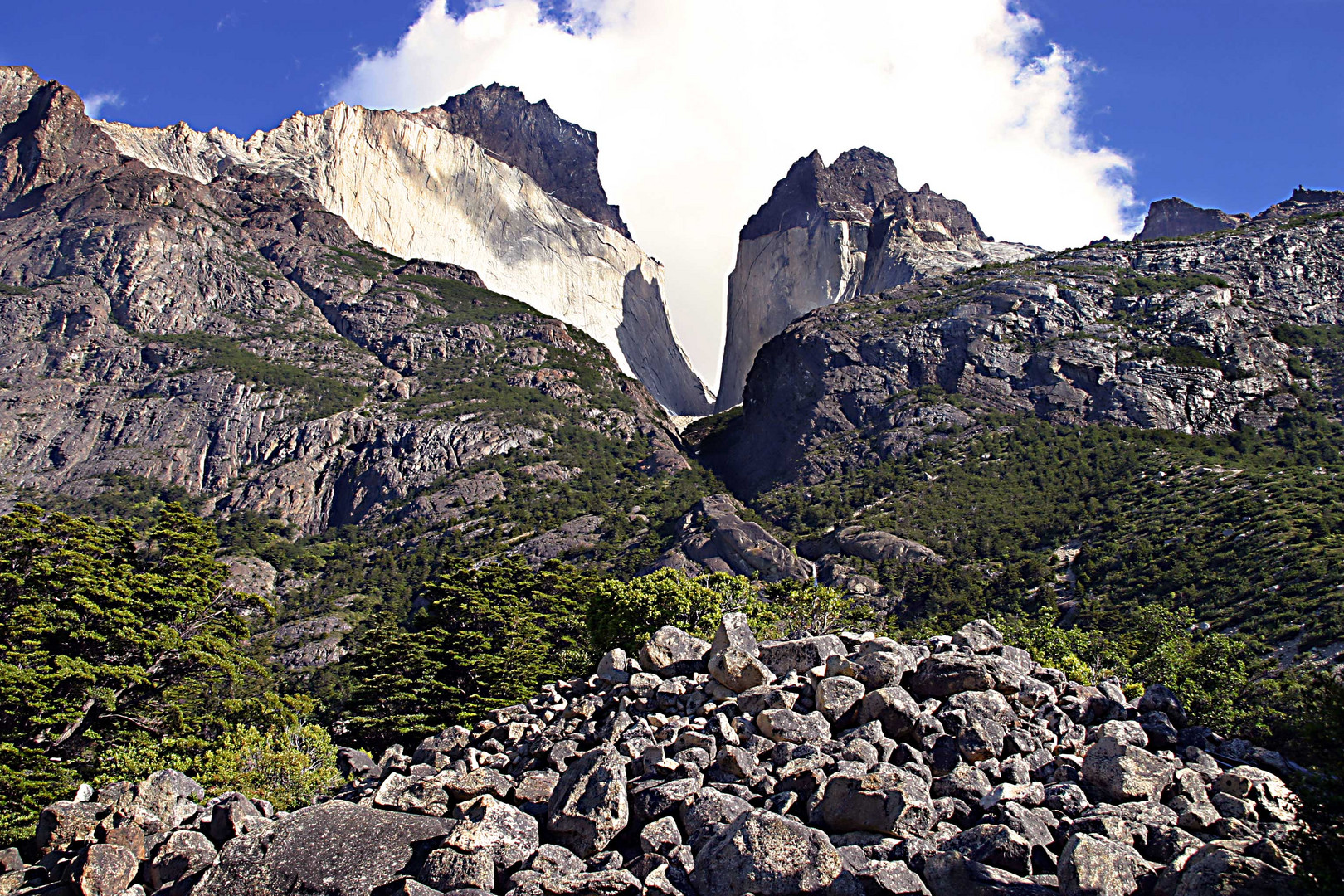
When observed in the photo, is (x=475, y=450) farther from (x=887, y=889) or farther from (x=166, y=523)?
(x=887, y=889)

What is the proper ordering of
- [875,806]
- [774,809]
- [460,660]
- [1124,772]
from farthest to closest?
[460,660] < [1124,772] < [774,809] < [875,806]

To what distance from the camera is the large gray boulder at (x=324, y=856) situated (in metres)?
14.1

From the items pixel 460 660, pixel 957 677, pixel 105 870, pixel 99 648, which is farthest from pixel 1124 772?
pixel 99 648

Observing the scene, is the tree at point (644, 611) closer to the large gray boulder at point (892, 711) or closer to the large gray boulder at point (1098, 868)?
the large gray boulder at point (892, 711)

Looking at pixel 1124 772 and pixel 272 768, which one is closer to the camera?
pixel 1124 772

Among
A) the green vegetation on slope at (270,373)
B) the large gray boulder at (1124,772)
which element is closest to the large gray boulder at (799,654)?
the large gray boulder at (1124,772)

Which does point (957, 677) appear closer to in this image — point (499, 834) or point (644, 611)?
point (499, 834)

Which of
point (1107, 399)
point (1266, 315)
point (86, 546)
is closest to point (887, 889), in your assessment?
point (86, 546)

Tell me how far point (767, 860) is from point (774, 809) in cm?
245

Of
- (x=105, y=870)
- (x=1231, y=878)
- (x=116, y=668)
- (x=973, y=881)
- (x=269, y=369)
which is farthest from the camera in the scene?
(x=269, y=369)

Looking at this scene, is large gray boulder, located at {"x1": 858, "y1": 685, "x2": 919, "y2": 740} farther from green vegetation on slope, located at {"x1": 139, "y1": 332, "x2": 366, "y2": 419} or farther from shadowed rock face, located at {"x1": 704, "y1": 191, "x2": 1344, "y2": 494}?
green vegetation on slope, located at {"x1": 139, "y1": 332, "x2": 366, "y2": 419}

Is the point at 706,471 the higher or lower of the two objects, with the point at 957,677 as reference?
higher

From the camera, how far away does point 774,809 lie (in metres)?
15.1

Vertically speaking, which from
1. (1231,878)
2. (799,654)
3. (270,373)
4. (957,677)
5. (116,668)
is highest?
(270,373)
